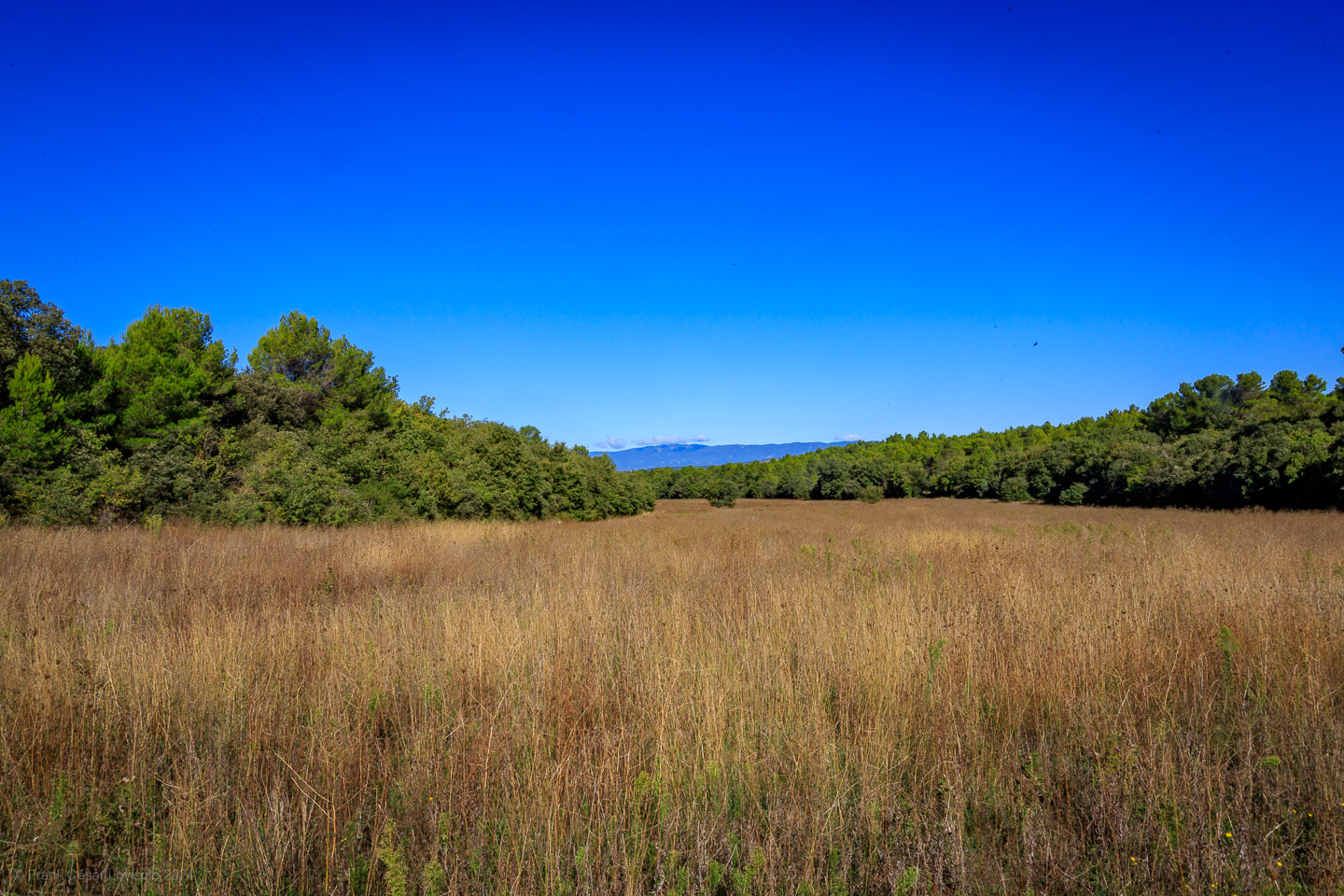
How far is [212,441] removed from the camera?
68.1 ft

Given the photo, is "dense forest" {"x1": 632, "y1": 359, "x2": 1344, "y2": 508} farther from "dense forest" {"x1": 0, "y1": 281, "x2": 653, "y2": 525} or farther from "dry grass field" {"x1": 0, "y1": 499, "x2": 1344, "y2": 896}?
"dry grass field" {"x1": 0, "y1": 499, "x2": 1344, "y2": 896}

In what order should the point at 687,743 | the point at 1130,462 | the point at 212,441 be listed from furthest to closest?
the point at 1130,462 < the point at 212,441 < the point at 687,743

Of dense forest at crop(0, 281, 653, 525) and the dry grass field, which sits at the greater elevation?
dense forest at crop(0, 281, 653, 525)

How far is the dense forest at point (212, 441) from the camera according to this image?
1658cm

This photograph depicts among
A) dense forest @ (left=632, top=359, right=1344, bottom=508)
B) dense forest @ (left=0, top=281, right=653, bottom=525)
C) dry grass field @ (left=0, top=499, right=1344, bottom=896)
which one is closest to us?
dry grass field @ (left=0, top=499, right=1344, bottom=896)

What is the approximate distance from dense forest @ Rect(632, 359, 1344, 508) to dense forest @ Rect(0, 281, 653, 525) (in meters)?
21.7

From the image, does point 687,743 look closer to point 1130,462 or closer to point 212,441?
point 212,441

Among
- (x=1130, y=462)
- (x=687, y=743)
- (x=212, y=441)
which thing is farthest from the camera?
(x=1130, y=462)

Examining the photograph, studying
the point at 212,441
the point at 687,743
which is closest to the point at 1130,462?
the point at 687,743

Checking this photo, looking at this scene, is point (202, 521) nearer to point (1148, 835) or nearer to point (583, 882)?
point (583, 882)

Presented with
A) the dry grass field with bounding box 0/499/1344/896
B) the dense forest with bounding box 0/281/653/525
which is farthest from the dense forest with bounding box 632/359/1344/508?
the dry grass field with bounding box 0/499/1344/896

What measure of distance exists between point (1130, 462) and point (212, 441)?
44778 mm

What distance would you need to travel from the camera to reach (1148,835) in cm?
247

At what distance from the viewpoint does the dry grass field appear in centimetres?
227
